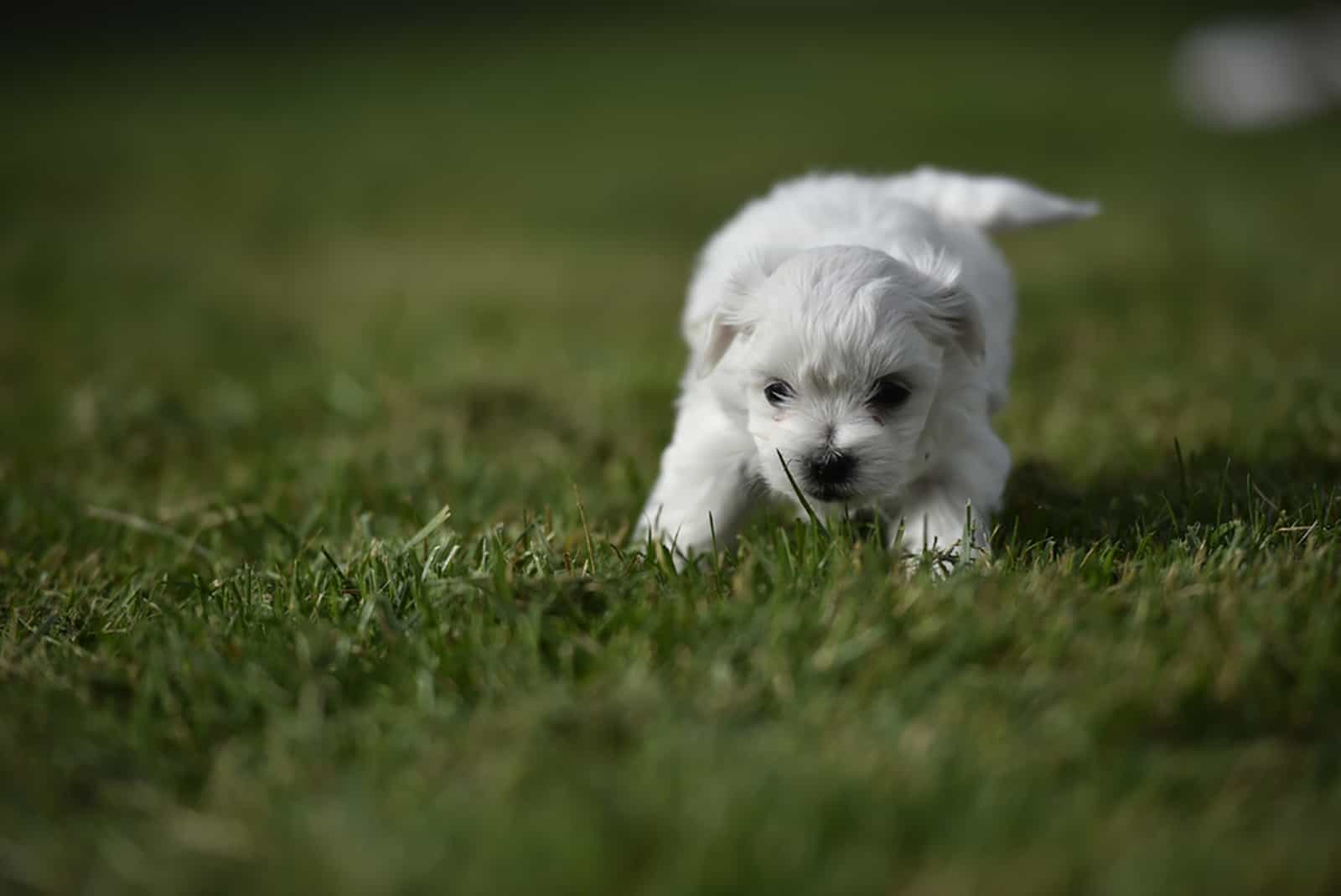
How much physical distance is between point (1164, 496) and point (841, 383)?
87 cm

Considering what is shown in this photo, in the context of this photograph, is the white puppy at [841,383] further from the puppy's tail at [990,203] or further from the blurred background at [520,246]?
the blurred background at [520,246]

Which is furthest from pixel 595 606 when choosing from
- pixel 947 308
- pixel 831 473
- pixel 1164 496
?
pixel 1164 496

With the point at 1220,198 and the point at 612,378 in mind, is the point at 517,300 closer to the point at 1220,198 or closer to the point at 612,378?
the point at 612,378

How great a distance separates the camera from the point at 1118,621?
7.28 feet

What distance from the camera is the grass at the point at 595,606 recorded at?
5.42 feet

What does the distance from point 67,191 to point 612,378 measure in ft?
23.7

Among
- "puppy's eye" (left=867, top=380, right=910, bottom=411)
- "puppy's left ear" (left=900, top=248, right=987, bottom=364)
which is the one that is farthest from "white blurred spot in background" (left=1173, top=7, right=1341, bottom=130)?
"puppy's eye" (left=867, top=380, right=910, bottom=411)

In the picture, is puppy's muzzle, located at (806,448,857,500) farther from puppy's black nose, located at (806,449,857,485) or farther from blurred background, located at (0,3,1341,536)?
blurred background, located at (0,3,1341,536)

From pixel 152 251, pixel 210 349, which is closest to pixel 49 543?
pixel 210 349

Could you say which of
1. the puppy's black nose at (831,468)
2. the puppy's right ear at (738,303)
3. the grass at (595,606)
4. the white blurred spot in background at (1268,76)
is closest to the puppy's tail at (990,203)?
the grass at (595,606)

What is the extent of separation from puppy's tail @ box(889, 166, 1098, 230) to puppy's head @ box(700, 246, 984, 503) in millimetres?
856

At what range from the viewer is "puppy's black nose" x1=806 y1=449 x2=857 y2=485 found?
2600 millimetres

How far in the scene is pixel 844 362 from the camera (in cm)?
263

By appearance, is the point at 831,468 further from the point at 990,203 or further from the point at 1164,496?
the point at 990,203
